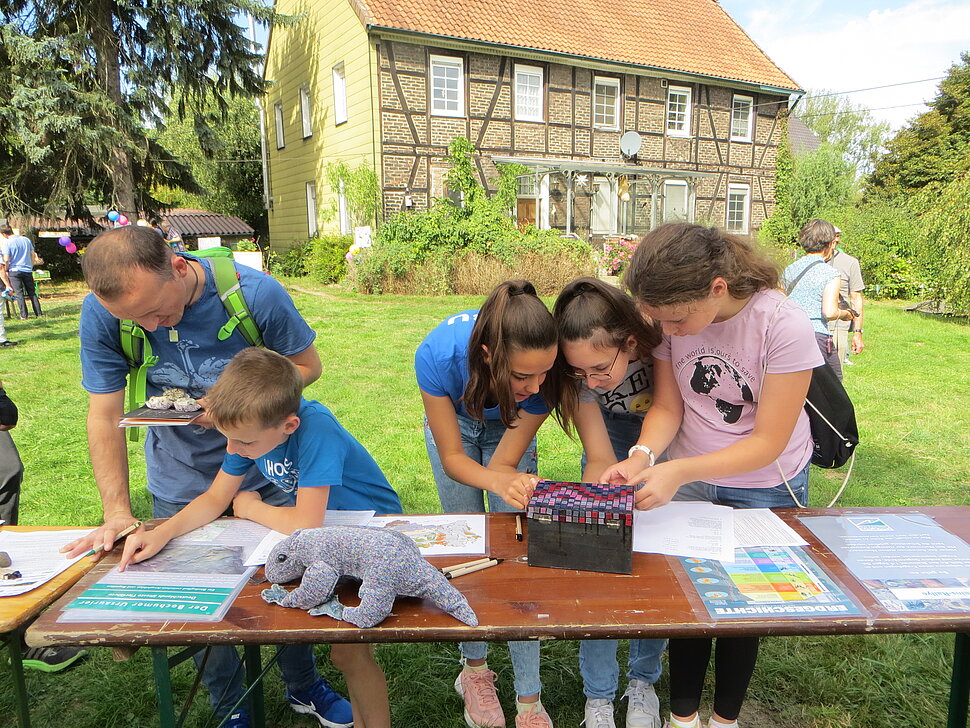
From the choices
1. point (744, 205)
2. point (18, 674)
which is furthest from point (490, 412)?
point (744, 205)

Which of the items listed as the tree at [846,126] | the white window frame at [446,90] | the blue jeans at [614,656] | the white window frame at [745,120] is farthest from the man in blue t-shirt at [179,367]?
the tree at [846,126]

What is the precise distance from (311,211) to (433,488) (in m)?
15.8

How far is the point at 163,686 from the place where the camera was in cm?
163

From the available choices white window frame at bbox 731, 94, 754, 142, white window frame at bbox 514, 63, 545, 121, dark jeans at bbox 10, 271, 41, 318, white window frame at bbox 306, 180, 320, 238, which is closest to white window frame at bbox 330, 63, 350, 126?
white window frame at bbox 306, 180, 320, 238

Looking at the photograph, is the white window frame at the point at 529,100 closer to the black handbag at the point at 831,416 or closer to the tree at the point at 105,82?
the tree at the point at 105,82

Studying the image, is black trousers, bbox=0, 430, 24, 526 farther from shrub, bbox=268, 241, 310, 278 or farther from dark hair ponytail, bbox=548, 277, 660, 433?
shrub, bbox=268, 241, 310, 278

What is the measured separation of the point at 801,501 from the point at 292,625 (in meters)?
1.61

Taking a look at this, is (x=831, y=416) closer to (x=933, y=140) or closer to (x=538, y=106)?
(x=538, y=106)

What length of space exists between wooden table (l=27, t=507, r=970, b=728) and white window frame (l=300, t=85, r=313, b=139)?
1817 cm

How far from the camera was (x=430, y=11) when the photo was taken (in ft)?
50.4

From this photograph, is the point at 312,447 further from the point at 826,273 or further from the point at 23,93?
the point at 23,93

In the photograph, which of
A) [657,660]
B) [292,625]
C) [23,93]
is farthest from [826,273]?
[23,93]

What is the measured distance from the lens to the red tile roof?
15.3m

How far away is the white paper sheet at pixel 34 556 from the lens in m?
1.73
